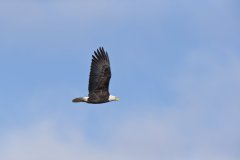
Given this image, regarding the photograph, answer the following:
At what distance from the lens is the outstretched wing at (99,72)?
403 feet

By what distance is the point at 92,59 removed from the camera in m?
123

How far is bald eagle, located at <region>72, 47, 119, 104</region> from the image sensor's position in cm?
12269

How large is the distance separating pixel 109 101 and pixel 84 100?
1660mm

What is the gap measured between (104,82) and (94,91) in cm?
69

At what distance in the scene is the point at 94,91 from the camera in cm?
12312

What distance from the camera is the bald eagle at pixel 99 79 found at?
123 metres

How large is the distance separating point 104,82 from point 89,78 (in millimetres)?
798

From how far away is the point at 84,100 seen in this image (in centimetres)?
12269

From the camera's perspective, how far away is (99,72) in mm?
122812

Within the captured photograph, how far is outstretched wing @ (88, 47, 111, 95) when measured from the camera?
123 metres

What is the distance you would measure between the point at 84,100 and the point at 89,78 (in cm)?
119

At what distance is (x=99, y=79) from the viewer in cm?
12300

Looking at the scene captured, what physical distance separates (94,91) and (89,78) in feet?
2.38

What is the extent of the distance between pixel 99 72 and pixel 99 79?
404 millimetres
